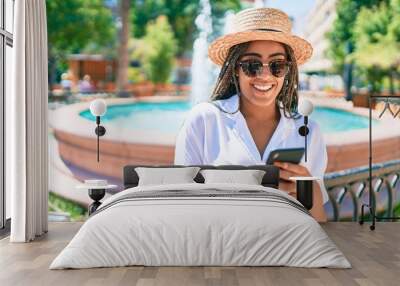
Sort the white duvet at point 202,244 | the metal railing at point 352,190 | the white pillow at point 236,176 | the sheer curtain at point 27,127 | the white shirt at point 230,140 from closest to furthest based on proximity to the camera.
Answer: the white duvet at point 202,244 → the sheer curtain at point 27,127 → the white pillow at point 236,176 → the white shirt at point 230,140 → the metal railing at point 352,190

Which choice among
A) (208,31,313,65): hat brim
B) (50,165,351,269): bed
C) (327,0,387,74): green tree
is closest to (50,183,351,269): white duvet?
(50,165,351,269): bed

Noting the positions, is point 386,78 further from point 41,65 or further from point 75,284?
point 75,284

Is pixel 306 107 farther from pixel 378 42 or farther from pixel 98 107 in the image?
pixel 98 107

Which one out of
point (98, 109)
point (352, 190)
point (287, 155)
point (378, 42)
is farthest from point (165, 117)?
point (378, 42)

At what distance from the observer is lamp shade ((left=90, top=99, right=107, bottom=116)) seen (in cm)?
729

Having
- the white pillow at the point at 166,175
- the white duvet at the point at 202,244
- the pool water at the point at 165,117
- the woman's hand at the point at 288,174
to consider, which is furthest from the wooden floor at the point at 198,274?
the pool water at the point at 165,117

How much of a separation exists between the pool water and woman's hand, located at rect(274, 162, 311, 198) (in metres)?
0.57

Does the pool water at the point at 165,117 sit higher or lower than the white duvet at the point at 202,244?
higher

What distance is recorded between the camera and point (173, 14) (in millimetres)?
7770

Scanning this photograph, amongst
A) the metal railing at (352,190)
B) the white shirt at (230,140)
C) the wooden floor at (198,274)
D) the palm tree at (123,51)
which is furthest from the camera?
the palm tree at (123,51)

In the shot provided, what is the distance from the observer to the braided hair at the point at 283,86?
24.6ft

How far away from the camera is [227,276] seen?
14.4 feet

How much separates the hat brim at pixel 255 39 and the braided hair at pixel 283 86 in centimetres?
7

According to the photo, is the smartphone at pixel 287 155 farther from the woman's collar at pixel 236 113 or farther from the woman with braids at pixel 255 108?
the woman's collar at pixel 236 113
